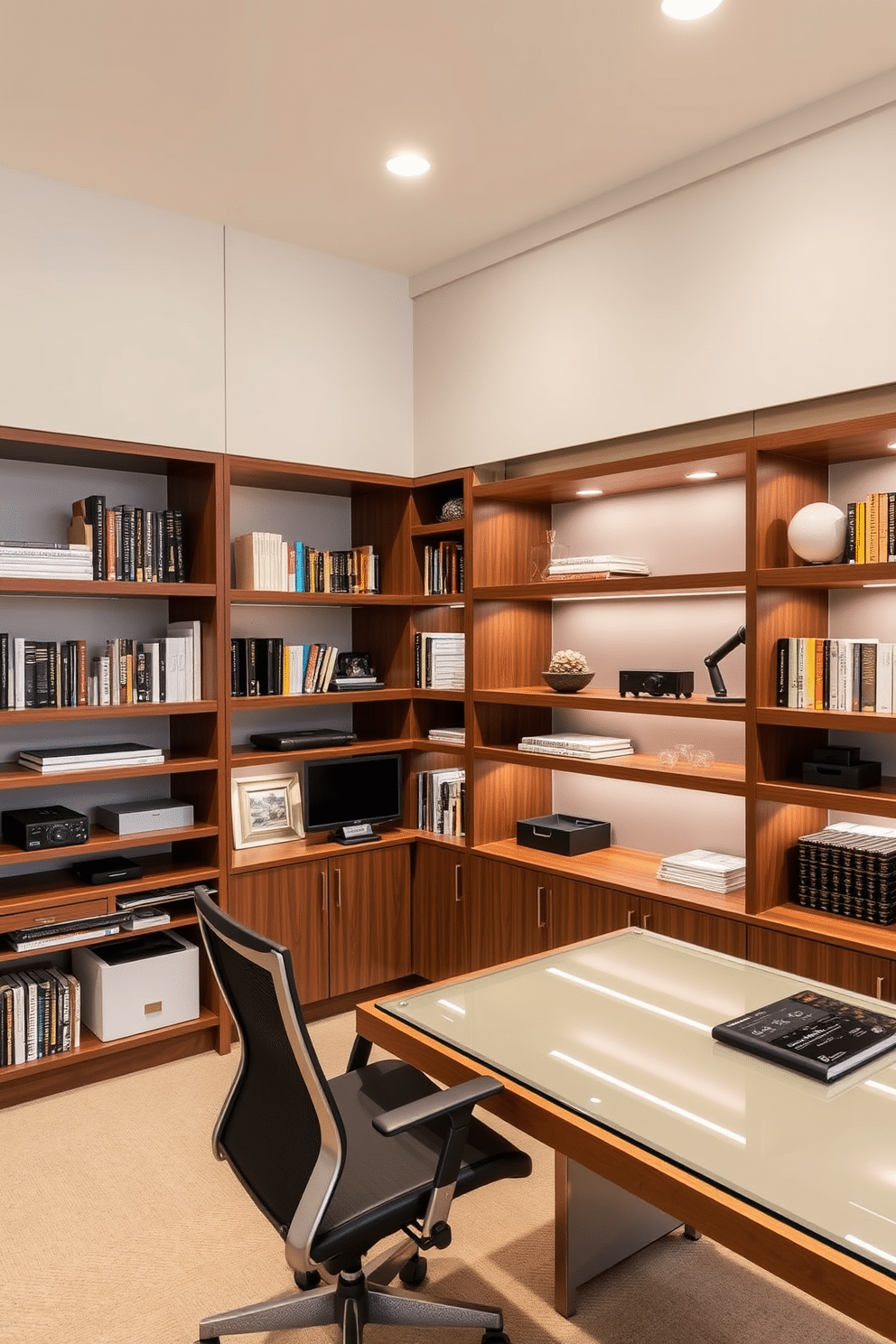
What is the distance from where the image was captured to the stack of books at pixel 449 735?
410cm

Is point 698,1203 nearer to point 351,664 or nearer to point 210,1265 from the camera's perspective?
point 210,1265

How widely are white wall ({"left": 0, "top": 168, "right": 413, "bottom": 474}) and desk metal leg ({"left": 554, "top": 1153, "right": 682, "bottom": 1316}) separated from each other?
2.74m

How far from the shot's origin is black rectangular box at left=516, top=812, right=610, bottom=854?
3.76 metres

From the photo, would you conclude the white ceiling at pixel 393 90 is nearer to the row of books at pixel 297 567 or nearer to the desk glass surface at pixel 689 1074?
the row of books at pixel 297 567

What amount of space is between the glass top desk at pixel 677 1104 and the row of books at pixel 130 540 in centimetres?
200

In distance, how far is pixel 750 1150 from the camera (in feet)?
5.08

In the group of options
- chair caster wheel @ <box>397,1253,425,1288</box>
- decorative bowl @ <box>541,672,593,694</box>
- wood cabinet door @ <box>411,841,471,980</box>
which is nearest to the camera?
chair caster wheel @ <box>397,1253,425,1288</box>

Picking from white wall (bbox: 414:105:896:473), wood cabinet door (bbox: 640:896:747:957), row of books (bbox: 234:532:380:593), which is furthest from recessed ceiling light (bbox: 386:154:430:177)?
wood cabinet door (bbox: 640:896:747:957)

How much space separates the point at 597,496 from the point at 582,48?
66.3 inches

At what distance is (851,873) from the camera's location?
286 cm

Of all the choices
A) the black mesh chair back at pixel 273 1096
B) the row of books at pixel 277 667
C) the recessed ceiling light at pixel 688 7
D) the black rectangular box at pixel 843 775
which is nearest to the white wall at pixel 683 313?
the recessed ceiling light at pixel 688 7

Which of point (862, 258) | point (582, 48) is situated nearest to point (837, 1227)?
point (862, 258)

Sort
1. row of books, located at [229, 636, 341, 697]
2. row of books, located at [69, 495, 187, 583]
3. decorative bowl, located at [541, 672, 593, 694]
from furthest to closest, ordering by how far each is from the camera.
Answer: row of books, located at [229, 636, 341, 697] < decorative bowl, located at [541, 672, 593, 694] < row of books, located at [69, 495, 187, 583]

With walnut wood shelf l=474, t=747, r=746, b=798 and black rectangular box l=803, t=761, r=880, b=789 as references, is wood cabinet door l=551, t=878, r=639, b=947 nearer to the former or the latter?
walnut wood shelf l=474, t=747, r=746, b=798
